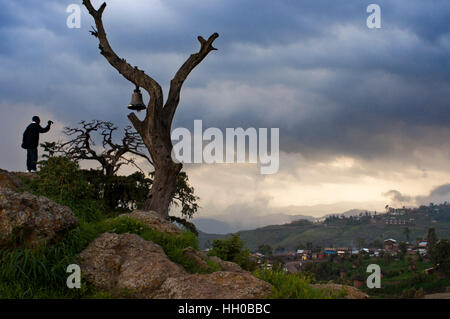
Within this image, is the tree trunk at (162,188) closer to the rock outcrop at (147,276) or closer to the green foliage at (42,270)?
the rock outcrop at (147,276)

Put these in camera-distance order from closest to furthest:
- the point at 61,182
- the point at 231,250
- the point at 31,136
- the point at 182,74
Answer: the point at 231,250
the point at 61,182
the point at 182,74
the point at 31,136

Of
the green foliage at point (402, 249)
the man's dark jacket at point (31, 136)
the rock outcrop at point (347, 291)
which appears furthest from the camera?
the green foliage at point (402, 249)

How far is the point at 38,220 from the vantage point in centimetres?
986

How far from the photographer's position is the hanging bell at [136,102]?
59.4 feet

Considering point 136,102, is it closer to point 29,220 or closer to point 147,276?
point 29,220

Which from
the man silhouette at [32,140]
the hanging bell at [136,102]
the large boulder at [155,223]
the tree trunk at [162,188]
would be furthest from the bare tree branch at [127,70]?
the man silhouette at [32,140]

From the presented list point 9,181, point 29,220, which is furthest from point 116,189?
point 29,220

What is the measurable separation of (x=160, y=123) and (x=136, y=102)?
4.69 ft

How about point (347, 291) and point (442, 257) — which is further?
point (442, 257)

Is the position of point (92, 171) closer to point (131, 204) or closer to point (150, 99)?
point (131, 204)

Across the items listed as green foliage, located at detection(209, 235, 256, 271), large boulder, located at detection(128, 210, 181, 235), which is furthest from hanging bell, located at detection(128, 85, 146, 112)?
green foliage, located at detection(209, 235, 256, 271)

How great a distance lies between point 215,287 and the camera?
7.75 metres

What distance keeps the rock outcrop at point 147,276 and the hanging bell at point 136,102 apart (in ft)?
27.3
